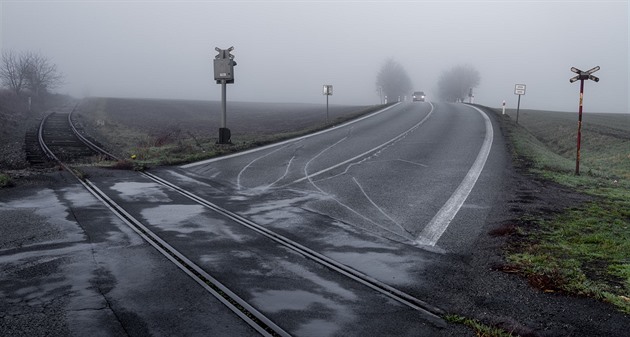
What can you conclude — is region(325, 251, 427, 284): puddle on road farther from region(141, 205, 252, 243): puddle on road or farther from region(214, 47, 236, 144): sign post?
region(214, 47, 236, 144): sign post

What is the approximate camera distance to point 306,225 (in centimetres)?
961

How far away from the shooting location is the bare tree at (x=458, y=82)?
348 ft

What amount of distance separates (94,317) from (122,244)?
2791 mm

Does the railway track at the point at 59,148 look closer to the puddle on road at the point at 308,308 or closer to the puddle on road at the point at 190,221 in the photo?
the puddle on road at the point at 190,221

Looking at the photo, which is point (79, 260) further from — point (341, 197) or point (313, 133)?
point (313, 133)

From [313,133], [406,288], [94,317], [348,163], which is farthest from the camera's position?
[313,133]

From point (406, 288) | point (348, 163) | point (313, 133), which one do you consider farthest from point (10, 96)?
point (406, 288)

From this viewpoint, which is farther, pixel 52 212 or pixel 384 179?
pixel 384 179

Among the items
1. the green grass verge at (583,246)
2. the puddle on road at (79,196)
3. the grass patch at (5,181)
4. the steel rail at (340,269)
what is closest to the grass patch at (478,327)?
the steel rail at (340,269)

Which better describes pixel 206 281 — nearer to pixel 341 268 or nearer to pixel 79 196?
pixel 341 268

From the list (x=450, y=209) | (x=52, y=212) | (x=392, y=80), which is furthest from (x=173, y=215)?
(x=392, y=80)

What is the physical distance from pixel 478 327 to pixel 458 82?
10695 centimetres

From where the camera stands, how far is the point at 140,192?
40.5 ft

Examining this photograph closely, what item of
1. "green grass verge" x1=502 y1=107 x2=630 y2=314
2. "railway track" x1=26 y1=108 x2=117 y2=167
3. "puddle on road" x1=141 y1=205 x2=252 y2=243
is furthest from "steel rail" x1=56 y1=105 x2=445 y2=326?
"railway track" x1=26 y1=108 x2=117 y2=167
